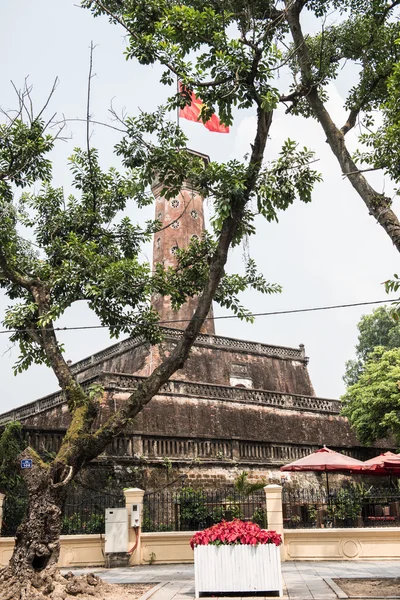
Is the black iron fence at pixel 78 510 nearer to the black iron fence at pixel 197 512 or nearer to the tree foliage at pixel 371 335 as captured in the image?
the black iron fence at pixel 197 512

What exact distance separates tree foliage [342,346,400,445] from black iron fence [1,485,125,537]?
923 centimetres

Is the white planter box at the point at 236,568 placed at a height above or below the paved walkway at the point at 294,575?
above

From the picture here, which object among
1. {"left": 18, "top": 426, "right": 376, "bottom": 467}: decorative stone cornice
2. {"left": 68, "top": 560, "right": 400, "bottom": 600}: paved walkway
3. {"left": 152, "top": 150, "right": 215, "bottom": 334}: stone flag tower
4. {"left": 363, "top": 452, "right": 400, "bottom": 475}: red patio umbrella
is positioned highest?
{"left": 152, "top": 150, "right": 215, "bottom": 334}: stone flag tower

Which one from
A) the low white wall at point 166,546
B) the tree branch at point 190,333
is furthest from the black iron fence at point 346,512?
the tree branch at point 190,333

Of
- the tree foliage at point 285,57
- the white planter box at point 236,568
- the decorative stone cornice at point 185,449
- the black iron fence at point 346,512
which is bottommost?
the white planter box at point 236,568

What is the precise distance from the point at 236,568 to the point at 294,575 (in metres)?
2.35

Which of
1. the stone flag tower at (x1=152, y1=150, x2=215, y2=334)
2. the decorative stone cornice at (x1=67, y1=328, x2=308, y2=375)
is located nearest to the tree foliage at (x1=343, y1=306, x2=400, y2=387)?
the decorative stone cornice at (x1=67, y1=328, x2=308, y2=375)

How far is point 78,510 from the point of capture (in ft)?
45.2

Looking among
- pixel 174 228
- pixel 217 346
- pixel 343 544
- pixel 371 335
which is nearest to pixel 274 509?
→ pixel 343 544

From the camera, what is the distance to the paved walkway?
827cm

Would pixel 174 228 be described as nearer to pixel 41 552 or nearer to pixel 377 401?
pixel 377 401

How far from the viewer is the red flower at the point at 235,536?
326 inches

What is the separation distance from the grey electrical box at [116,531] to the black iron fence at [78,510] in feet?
3.09

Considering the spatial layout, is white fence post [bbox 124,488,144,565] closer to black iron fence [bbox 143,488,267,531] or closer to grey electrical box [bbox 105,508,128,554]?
grey electrical box [bbox 105,508,128,554]
